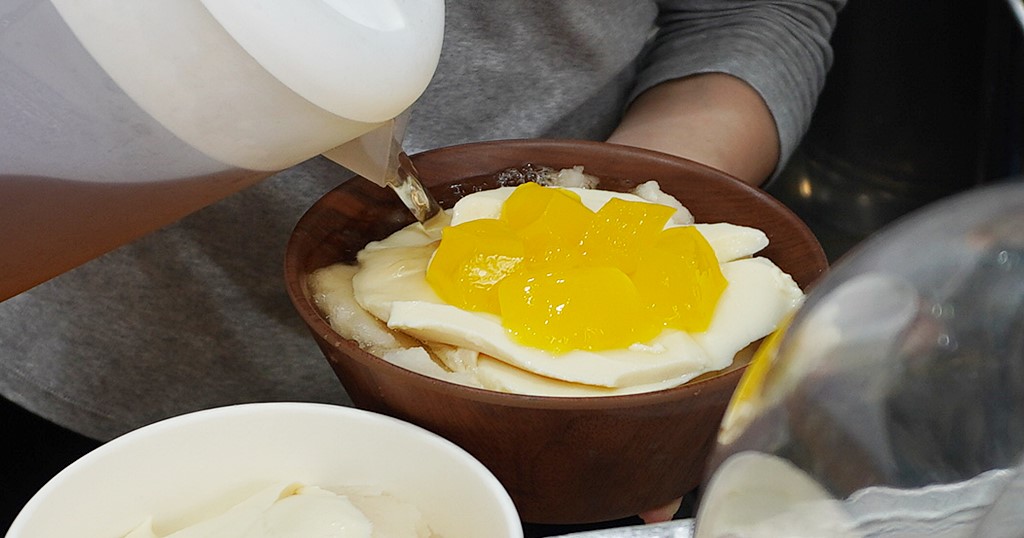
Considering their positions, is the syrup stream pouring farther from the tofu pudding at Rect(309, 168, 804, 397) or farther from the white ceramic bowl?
the white ceramic bowl

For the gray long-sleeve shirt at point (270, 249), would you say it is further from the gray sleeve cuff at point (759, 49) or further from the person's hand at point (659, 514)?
the person's hand at point (659, 514)

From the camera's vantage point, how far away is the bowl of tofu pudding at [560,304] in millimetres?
461

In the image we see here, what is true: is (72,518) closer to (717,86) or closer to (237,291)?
(237,291)

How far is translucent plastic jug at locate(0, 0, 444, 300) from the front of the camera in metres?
0.37

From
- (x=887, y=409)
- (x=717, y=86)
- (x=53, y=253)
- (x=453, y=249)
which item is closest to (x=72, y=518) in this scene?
(x=53, y=253)

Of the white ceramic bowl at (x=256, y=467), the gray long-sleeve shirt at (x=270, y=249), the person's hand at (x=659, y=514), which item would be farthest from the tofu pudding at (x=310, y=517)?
the gray long-sleeve shirt at (x=270, y=249)

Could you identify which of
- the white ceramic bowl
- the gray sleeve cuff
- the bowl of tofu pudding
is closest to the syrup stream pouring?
the bowl of tofu pudding

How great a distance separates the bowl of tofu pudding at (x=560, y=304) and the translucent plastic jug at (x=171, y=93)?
0.34 ft

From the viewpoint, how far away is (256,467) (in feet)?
1.58

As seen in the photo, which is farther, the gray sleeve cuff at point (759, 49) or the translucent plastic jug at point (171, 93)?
the gray sleeve cuff at point (759, 49)

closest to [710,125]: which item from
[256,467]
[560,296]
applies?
[560,296]

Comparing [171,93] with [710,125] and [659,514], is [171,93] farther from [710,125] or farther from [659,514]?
[710,125]

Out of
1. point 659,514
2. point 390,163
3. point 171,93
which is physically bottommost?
point 659,514

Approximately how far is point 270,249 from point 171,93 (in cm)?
39
